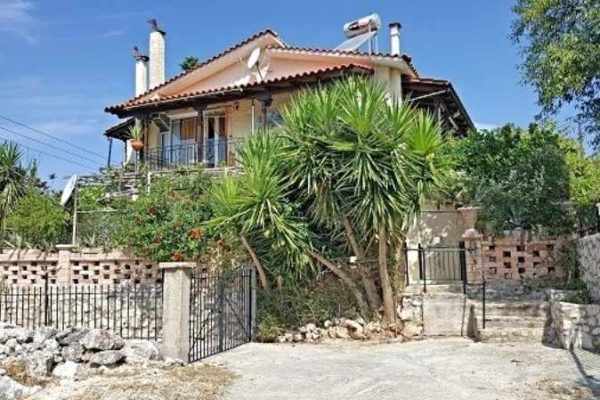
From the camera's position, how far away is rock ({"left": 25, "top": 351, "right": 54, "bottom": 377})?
10.1m

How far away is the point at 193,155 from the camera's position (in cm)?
2280

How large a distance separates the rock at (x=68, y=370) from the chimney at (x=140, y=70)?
59.5 feet

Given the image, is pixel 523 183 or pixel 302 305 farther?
pixel 523 183

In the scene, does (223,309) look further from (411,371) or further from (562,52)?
(562,52)

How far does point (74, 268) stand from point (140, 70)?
40.8ft

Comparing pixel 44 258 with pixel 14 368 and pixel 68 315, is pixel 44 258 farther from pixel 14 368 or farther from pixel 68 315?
pixel 14 368

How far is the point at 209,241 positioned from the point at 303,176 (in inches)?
159

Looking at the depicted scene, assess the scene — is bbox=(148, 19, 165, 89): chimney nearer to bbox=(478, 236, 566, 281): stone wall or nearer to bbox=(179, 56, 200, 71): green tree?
bbox=(179, 56, 200, 71): green tree

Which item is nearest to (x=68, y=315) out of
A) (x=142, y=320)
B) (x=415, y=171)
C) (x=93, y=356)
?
(x=142, y=320)

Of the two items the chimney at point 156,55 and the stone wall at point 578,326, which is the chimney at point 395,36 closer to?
the chimney at point 156,55

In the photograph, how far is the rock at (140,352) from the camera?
10.7 meters

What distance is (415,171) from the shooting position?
13070mm

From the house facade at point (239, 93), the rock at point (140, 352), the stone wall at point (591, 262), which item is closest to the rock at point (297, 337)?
the rock at point (140, 352)

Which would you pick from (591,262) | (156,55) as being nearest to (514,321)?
(591,262)
